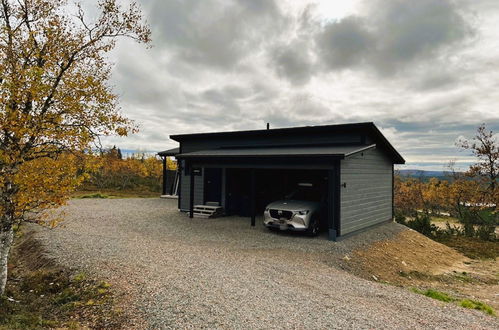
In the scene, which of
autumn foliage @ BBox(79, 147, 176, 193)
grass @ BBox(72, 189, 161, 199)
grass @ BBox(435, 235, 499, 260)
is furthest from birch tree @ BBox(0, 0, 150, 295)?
autumn foliage @ BBox(79, 147, 176, 193)

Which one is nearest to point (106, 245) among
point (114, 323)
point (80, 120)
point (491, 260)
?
point (80, 120)

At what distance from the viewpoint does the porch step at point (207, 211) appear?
15.2m

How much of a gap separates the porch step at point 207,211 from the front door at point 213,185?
607 mm

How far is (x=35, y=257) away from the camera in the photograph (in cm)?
900

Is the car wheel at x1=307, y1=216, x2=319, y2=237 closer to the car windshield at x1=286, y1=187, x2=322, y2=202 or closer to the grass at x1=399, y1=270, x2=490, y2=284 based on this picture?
the car windshield at x1=286, y1=187, x2=322, y2=202

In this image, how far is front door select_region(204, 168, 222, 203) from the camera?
1616cm

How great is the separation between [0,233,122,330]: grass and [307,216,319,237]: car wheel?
7254 millimetres

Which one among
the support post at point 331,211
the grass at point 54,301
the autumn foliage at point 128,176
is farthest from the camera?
the autumn foliage at point 128,176

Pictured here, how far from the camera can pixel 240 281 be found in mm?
6609

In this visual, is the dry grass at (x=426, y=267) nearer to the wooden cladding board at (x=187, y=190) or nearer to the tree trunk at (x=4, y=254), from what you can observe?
the tree trunk at (x=4, y=254)

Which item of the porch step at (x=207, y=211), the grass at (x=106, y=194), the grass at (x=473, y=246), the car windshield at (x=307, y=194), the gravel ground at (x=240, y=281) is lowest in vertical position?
the grass at (x=473, y=246)

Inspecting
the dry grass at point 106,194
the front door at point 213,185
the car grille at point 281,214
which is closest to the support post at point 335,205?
the car grille at point 281,214

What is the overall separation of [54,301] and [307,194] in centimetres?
951

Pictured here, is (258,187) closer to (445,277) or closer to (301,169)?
(301,169)
